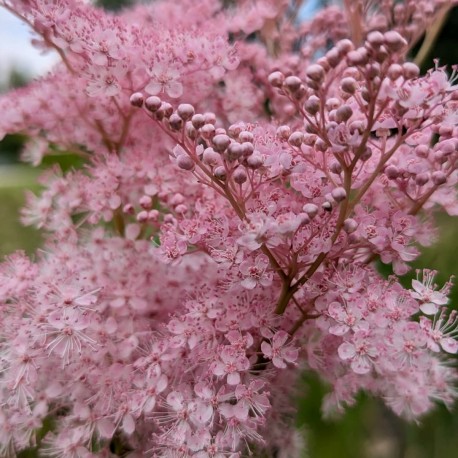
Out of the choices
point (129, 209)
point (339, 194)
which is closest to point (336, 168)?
point (339, 194)

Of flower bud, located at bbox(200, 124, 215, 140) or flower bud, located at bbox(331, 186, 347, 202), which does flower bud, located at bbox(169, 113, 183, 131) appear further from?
flower bud, located at bbox(331, 186, 347, 202)

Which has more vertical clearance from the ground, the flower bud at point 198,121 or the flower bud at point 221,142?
the flower bud at point 198,121

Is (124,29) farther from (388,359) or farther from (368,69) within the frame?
(388,359)

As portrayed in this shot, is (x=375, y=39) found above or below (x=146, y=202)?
above

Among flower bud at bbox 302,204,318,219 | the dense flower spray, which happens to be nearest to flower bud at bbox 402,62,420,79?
the dense flower spray

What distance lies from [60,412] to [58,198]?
0.68ft

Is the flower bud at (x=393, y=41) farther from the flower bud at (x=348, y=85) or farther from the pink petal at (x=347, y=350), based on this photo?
the pink petal at (x=347, y=350)

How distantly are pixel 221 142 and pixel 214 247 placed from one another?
0.27ft

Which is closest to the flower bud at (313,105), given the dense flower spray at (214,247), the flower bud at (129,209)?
the dense flower spray at (214,247)

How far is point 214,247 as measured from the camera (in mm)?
444

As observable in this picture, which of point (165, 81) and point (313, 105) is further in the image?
point (165, 81)

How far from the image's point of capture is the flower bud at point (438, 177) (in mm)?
433

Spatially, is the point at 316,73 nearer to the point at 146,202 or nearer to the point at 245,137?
the point at 245,137

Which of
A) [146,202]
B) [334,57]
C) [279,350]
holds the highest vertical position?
[334,57]
